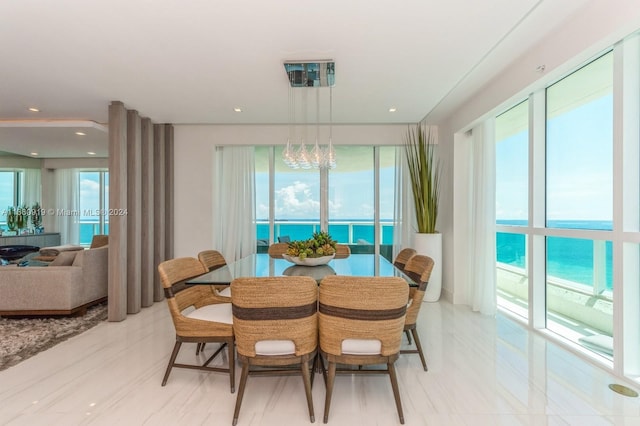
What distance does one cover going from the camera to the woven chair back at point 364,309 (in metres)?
1.80

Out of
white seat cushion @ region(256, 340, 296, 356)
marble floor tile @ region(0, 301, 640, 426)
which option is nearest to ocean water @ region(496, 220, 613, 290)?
marble floor tile @ region(0, 301, 640, 426)

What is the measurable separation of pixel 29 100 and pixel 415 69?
4.55m

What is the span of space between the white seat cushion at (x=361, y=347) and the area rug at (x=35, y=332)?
9.49ft

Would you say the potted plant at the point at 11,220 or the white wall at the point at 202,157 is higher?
the white wall at the point at 202,157

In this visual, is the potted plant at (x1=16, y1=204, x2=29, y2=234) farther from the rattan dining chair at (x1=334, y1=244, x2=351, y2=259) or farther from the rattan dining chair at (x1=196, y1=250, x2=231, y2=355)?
the rattan dining chair at (x1=334, y1=244, x2=351, y2=259)

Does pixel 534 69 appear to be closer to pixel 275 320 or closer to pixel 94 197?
pixel 275 320

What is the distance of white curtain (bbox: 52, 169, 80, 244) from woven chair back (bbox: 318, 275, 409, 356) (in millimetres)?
8944

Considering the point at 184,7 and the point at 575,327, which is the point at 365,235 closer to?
the point at 575,327

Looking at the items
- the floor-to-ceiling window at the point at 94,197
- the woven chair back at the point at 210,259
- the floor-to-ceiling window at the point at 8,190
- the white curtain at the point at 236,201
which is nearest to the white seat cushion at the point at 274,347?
the woven chair back at the point at 210,259

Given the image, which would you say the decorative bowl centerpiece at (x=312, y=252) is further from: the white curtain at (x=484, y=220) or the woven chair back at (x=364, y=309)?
the white curtain at (x=484, y=220)

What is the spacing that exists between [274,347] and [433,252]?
10.7 feet

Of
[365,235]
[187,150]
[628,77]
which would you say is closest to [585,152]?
[628,77]

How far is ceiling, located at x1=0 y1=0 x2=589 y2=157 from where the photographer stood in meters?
2.18

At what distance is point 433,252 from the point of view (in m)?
4.50
